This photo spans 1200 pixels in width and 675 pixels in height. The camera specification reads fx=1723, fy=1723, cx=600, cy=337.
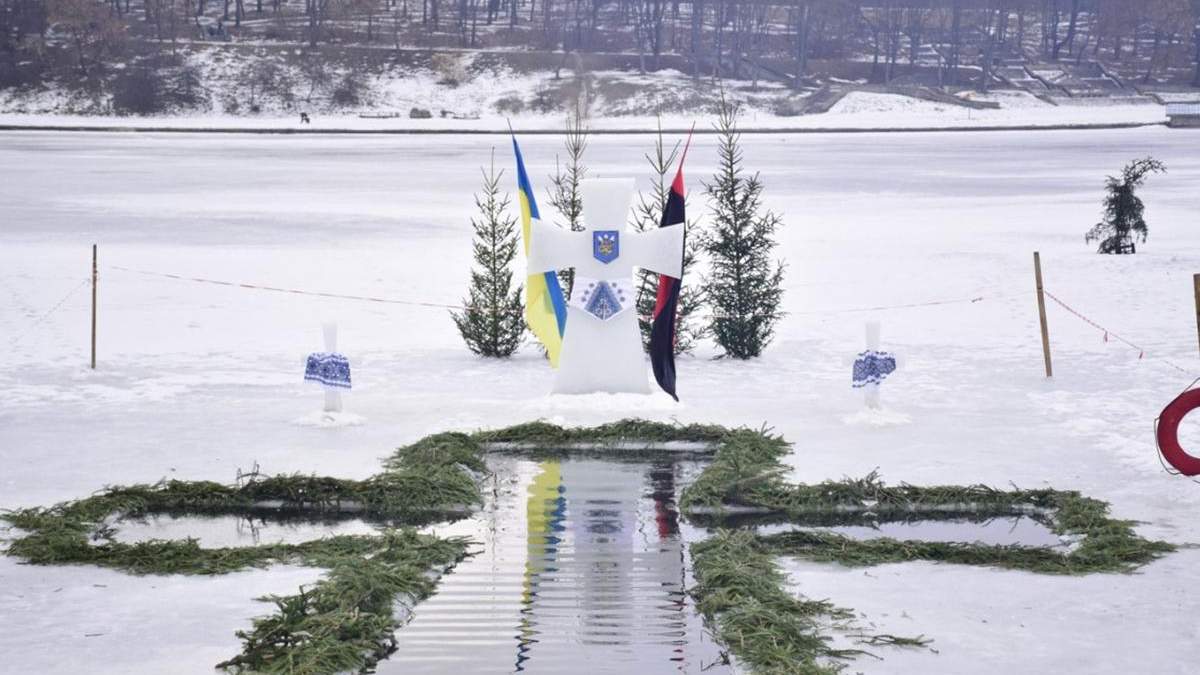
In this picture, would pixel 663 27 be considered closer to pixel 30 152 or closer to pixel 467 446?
pixel 30 152

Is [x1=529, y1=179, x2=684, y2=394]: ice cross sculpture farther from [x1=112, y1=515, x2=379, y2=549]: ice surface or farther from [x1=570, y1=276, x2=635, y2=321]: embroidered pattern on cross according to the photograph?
[x1=112, y1=515, x2=379, y2=549]: ice surface

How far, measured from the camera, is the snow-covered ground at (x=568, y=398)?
9312mm

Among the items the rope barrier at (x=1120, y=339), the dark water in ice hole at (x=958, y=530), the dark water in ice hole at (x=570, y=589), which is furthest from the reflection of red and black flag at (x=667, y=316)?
the rope barrier at (x=1120, y=339)

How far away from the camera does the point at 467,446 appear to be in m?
13.4

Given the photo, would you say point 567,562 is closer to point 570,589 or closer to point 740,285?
point 570,589

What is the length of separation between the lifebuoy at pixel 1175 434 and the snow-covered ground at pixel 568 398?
0.55 metres

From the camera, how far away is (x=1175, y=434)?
1078 centimetres

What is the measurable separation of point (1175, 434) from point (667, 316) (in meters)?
5.54

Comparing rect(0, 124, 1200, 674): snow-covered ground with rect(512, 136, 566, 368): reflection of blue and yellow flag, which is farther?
rect(512, 136, 566, 368): reflection of blue and yellow flag

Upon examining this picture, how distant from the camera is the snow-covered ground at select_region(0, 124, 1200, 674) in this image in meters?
9.31

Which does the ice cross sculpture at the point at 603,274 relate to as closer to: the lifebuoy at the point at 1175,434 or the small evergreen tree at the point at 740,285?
the small evergreen tree at the point at 740,285

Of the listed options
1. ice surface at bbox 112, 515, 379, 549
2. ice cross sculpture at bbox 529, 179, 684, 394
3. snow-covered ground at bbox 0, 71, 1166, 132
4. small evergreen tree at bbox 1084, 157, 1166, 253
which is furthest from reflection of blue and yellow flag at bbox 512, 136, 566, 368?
snow-covered ground at bbox 0, 71, 1166, 132

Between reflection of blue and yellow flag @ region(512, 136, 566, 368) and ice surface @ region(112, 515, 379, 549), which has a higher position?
reflection of blue and yellow flag @ region(512, 136, 566, 368)

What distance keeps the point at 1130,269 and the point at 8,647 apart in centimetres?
2126
